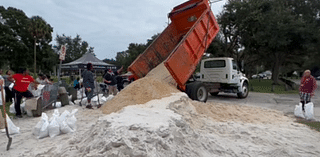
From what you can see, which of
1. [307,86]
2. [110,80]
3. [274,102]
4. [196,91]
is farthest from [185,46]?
[274,102]

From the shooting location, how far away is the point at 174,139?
2805mm

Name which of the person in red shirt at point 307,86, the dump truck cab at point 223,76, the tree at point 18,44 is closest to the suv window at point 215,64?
the dump truck cab at point 223,76

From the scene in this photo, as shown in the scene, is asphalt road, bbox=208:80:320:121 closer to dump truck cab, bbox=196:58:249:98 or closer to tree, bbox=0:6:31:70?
dump truck cab, bbox=196:58:249:98

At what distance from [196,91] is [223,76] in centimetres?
281

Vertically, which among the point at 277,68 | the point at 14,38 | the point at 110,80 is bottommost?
the point at 110,80

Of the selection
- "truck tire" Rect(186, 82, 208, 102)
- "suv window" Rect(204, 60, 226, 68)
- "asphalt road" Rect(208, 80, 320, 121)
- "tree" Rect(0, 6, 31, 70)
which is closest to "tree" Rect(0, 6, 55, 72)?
"tree" Rect(0, 6, 31, 70)

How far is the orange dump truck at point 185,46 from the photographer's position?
6.73 metres

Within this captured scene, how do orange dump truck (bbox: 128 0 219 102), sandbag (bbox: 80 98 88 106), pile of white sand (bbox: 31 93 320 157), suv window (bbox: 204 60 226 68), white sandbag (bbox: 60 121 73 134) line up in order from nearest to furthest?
pile of white sand (bbox: 31 93 320 157), white sandbag (bbox: 60 121 73 134), orange dump truck (bbox: 128 0 219 102), sandbag (bbox: 80 98 88 106), suv window (bbox: 204 60 226 68)

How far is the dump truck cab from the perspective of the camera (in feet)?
30.7

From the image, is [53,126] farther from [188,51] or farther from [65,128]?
[188,51]

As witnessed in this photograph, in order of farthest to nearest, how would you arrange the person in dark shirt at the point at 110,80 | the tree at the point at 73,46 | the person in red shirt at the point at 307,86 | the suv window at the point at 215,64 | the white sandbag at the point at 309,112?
the tree at the point at 73,46 < the suv window at the point at 215,64 < the person in dark shirt at the point at 110,80 < the person in red shirt at the point at 307,86 < the white sandbag at the point at 309,112

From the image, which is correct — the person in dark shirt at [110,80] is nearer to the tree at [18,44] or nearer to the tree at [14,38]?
the tree at [18,44]

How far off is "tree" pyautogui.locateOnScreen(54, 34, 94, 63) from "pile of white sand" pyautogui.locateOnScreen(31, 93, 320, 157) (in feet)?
159

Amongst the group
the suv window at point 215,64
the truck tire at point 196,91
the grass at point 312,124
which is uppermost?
the suv window at point 215,64
